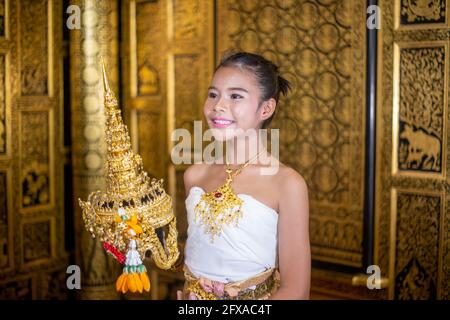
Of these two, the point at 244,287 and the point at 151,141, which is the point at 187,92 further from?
the point at 244,287

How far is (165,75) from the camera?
517 cm

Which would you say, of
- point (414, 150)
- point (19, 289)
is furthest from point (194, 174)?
point (19, 289)

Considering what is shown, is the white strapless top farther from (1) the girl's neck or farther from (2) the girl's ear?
(2) the girl's ear

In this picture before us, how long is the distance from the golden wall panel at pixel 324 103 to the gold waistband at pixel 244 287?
1.85m

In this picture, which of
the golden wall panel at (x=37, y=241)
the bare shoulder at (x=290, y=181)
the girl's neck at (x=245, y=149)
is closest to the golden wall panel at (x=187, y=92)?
the golden wall panel at (x=37, y=241)

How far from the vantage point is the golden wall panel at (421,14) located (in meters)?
3.85

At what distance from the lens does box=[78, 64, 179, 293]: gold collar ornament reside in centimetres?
249

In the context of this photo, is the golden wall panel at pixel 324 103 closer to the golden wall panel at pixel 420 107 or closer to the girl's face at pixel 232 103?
the golden wall panel at pixel 420 107

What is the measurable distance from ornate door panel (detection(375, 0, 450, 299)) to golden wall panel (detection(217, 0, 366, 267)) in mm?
187

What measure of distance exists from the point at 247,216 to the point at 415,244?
189cm

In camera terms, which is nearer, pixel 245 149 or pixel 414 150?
pixel 245 149

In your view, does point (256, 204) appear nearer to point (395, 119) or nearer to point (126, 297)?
point (395, 119)

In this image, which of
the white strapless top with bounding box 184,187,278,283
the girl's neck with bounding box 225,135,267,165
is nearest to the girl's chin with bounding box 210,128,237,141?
the girl's neck with bounding box 225,135,267,165

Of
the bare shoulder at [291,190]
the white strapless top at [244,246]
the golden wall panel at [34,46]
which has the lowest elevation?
the white strapless top at [244,246]
